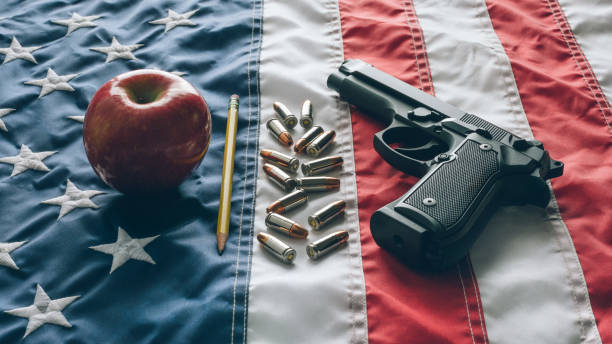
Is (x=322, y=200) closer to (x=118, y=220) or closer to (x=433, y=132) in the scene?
(x=433, y=132)

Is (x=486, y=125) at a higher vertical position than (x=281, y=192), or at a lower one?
higher

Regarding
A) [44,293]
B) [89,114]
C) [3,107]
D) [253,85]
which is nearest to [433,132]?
[253,85]

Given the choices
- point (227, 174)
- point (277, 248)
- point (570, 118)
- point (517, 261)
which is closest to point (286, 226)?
point (277, 248)

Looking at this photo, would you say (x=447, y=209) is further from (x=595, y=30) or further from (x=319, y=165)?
(x=595, y=30)

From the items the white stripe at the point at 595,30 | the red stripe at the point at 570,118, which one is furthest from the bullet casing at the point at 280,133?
Result: the white stripe at the point at 595,30

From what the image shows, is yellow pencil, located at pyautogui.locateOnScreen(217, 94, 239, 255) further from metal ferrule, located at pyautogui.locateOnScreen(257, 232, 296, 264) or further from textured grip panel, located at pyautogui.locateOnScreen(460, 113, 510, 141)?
textured grip panel, located at pyautogui.locateOnScreen(460, 113, 510, 141)

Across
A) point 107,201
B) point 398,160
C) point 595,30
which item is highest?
point 595,30

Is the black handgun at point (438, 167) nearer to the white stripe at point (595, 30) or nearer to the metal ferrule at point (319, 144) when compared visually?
the metal ferrule at point (319, 144)

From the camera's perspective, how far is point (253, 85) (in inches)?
53.7

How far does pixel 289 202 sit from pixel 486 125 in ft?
1.58

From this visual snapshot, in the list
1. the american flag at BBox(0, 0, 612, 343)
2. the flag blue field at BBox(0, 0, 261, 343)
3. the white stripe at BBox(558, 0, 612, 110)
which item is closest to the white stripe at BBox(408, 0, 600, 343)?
the american flag at BBox(0, 0, 612, 343)

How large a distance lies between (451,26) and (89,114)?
3.52 feet

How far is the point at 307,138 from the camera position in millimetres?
1229

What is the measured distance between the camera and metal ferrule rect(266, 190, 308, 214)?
42.3 inches
